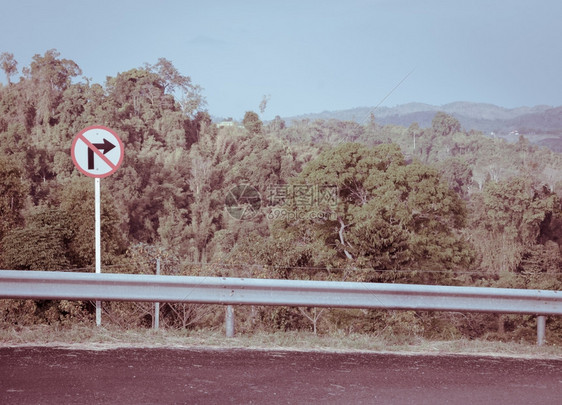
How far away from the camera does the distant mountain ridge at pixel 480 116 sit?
262ft

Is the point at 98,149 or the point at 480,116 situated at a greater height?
the point at 480,116

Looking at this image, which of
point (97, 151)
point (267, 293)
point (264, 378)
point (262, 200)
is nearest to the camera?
point (264, 378)

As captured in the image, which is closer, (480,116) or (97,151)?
(97,151)

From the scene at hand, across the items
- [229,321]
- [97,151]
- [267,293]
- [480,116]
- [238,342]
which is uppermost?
[480,116]

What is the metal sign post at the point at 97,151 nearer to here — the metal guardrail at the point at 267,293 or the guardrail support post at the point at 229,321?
the metal guardrail at the point at 267,293

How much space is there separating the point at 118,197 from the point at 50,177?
33.8 ft

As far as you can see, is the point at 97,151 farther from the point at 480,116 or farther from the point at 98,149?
the point at 480,116

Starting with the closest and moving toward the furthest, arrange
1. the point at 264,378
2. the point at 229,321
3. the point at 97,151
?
1. the point at 264,378
2. the point at 229,321
3. the point at 97,151

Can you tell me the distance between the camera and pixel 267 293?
19.1 ft

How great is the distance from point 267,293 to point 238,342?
543mm

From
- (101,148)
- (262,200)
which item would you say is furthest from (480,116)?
(101,148)

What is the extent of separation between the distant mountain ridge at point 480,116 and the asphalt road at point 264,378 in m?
76.5

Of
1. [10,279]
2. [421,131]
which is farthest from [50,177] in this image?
[10,279]

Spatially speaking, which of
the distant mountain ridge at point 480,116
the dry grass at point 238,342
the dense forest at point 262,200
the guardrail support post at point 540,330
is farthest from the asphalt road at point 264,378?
the distant mountain ridge at point 480,116
